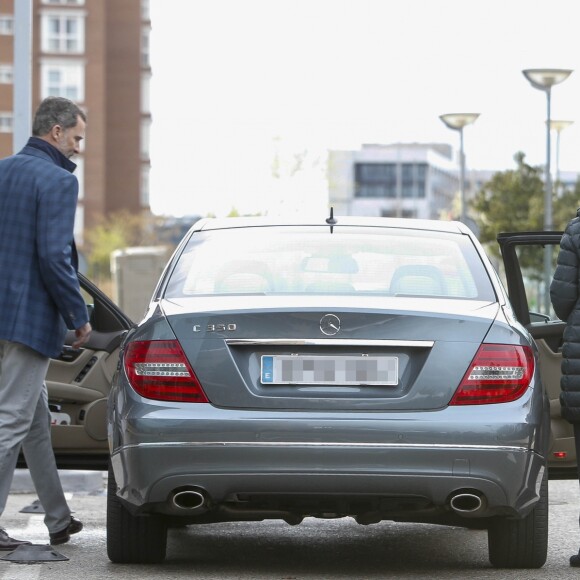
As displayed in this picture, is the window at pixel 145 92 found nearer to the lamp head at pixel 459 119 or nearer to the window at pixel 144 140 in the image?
the window at pixel 144 140

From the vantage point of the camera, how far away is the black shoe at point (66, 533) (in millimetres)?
7355

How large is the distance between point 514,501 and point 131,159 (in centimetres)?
8842

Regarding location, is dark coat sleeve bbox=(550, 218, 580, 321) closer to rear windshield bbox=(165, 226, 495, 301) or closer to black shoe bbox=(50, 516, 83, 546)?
rear windshield bbox=(165, 226, 495, 301)

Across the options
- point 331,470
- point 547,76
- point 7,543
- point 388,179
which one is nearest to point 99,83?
point 547,76

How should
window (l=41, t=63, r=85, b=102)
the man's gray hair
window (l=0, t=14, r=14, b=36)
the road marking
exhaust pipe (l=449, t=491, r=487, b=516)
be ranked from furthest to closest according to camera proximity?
window (l=41, t=63, r=85, b=102), window (l=0, t=14, r=14, b=36), the man's gray hair, the road marking, exhaust pipe (l=449, t=491, r=487, b=516)

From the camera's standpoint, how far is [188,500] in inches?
237

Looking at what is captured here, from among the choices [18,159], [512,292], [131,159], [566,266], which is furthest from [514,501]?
[131,159]

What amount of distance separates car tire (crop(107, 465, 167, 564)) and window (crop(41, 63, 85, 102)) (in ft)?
271

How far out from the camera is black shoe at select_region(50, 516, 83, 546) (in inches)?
290

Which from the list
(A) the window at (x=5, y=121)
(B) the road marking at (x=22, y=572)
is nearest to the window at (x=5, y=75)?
(A) the window at (x=5, y=121)

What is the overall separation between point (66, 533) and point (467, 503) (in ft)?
7.39

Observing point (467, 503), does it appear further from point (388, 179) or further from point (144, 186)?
point (388, 179)

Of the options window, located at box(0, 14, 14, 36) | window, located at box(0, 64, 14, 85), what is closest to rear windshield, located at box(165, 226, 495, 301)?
window, located at box(0, 14, 14, 36)

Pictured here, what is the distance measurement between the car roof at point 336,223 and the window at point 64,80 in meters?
82.1
